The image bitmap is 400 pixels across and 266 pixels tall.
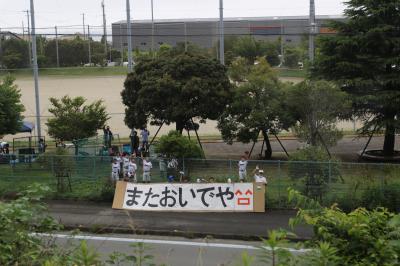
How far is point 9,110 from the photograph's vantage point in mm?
26078

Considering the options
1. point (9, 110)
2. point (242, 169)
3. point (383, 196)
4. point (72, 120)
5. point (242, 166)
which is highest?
point (9, 110)

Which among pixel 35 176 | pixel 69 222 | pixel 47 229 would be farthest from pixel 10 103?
pixel 47 229

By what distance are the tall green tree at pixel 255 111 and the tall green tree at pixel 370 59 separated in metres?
3.27

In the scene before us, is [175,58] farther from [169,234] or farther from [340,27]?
[169,234]

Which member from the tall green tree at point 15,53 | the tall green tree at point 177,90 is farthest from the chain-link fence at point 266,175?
the tall green tree at point 15,53

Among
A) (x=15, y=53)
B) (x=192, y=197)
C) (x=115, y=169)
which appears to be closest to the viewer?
(x=192, y=197)

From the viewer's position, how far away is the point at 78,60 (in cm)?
9456

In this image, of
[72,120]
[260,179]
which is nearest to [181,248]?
[260,179]

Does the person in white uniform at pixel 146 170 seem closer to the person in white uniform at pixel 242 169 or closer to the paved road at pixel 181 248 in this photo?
the person in white uniform at pixel 242 169

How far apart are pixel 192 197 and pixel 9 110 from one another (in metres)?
11.9

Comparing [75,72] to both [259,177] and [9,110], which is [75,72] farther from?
[259,177]

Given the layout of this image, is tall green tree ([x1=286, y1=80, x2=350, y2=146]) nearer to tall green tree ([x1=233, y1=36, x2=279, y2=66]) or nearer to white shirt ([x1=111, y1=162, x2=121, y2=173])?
white shirt ([x1=111, y1=162, x2=121, y2=173])

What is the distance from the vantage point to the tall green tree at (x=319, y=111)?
2298 cm

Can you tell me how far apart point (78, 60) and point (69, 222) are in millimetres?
80346
